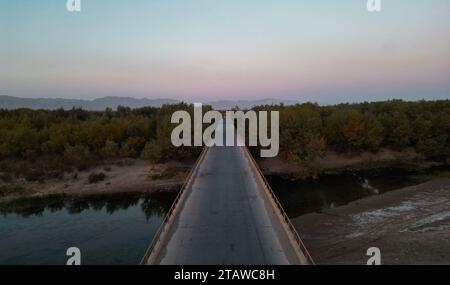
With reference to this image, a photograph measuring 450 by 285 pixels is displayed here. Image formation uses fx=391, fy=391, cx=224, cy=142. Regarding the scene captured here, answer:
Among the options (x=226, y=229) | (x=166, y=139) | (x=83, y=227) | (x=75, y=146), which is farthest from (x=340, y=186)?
(x=75, y=146)

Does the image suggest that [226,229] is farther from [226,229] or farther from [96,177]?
[96,177]

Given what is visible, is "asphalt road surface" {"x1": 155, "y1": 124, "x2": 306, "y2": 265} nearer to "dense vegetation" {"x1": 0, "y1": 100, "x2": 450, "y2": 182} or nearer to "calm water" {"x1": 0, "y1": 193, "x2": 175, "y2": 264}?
"calm water" {"x1": 0, "y1": 193, "x2": 175, "y2": 264}

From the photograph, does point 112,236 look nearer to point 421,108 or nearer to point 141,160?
point 141,160

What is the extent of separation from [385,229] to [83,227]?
24.9 metres

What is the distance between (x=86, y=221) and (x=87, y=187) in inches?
531

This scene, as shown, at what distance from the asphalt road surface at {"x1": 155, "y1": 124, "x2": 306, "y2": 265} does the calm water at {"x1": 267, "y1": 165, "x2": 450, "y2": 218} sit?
9.10 m

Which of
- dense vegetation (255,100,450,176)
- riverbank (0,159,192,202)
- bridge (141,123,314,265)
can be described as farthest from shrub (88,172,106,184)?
dense vegetation (255,100,450,176)

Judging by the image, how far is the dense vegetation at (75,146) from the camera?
5516cm

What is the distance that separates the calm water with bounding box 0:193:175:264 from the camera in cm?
2669

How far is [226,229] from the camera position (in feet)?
68.6
